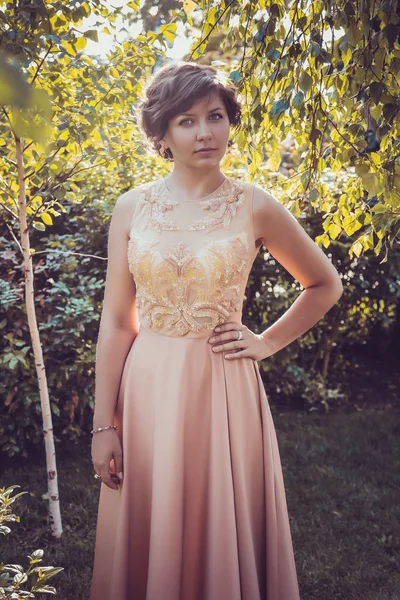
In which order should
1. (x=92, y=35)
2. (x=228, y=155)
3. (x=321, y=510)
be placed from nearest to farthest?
(x=92, y=35), (x=321, y=510), (x=228, y=155)

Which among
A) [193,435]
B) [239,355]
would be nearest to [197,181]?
[239,355]

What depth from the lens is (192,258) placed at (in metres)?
1.73

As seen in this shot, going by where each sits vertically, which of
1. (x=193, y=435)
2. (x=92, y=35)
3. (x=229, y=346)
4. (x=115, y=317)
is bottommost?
(x=193, y=435)

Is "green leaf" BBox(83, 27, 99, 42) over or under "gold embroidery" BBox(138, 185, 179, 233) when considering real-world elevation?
over

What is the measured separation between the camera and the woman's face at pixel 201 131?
1.75 metres

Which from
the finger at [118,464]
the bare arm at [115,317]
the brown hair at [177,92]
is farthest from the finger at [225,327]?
the brown hair at [177,92]

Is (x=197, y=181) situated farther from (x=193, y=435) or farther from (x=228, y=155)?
(x=228, y=155)

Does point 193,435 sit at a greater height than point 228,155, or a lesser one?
lesser

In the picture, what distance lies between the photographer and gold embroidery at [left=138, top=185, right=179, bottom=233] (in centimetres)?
179

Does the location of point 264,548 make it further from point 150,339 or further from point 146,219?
point 146,219

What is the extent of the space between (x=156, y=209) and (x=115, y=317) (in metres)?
0.40

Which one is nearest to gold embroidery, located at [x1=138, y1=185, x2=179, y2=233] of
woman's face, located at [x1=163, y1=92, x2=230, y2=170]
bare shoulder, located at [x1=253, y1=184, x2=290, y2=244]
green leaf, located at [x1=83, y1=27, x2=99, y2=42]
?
woman's face, located at [x1=163, y1=92, x2=230, y2=170]

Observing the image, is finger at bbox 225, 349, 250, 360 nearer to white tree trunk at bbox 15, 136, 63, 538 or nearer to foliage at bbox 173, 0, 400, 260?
foliage at bbox 173, 0, 400, 260

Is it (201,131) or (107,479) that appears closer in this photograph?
(201,131)
